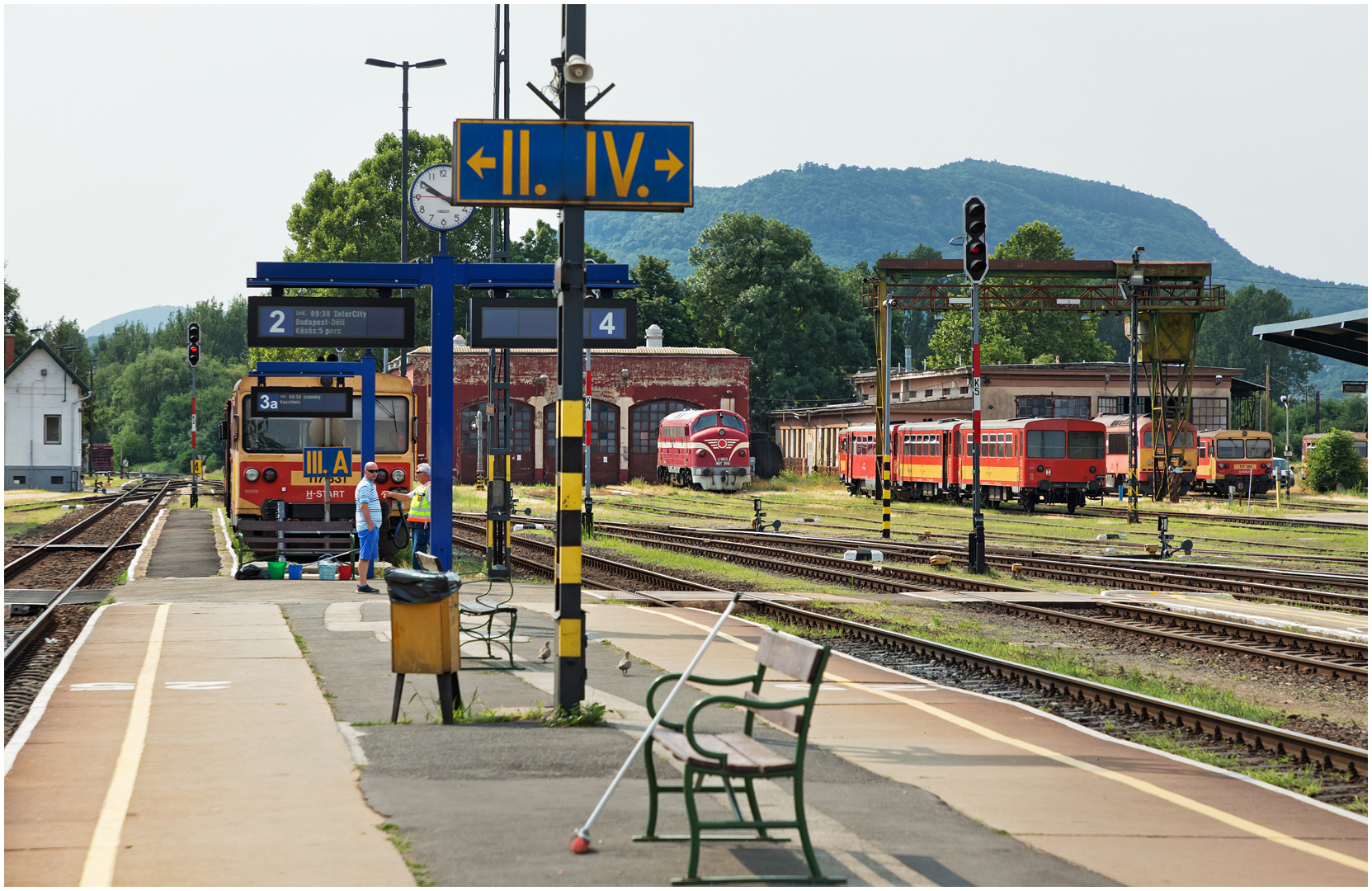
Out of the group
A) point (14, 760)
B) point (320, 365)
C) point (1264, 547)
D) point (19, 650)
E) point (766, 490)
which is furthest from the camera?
point (766, 490)

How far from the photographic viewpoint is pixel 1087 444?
43.6m

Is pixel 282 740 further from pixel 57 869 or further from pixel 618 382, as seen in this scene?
pixel 618 382

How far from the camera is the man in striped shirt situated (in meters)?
17.7

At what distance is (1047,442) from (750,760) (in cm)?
3909

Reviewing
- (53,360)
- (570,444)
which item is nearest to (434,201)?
(570,444)

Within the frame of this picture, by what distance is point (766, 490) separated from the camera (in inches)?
2325

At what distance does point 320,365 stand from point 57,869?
1732cm

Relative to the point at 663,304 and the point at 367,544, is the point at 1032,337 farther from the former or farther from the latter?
the point at 367,544

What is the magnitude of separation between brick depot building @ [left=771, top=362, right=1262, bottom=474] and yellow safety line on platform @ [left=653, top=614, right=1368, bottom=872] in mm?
49398

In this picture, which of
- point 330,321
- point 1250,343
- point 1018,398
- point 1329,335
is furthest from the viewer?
point 1250,343

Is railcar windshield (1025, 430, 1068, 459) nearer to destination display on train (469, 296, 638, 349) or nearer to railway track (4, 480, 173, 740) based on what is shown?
railway track (4, 480, 173, 740)

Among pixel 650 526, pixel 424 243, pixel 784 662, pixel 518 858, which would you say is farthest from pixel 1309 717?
pixel 424 243

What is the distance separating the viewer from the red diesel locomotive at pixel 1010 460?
Answer: 1703 inches

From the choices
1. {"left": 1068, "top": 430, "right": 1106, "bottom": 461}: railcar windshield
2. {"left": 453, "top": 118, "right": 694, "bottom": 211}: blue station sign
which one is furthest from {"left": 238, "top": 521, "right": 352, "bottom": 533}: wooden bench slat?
{"left": 1068, "top": 430, "right": 1106, "bottom": 461}: railcar windshield
